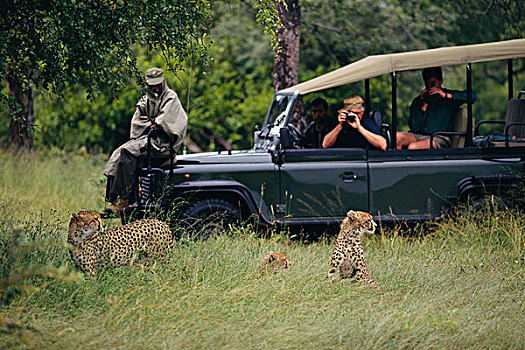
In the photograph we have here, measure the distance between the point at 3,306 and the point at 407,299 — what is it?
3016mm

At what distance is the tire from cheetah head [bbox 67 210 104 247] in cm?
145

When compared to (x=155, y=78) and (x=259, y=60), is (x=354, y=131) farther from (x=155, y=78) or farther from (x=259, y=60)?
(x=259, y=60)

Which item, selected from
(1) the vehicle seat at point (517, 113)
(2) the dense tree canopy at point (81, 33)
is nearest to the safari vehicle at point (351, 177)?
(1) the vehicle seat at point (517, 113)

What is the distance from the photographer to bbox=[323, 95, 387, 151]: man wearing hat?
24.6 feet

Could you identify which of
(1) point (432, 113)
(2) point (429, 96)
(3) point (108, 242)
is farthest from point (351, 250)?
(2) point (429, 96)

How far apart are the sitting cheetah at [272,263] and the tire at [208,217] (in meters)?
1.09

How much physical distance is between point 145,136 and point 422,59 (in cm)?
297

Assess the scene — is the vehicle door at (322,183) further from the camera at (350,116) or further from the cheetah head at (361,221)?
the cheetah head at (361,221)

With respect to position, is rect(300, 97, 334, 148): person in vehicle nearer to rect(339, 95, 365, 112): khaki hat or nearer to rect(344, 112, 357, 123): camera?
rect(339, 95, 365, 112): khaki hat

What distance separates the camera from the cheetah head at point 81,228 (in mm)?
5629

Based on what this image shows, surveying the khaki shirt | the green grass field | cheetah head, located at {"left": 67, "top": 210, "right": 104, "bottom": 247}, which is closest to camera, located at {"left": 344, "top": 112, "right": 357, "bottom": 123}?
the green grass field

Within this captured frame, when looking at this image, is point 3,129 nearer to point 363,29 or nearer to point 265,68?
point 265,68

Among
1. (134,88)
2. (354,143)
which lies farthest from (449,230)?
(134,88)

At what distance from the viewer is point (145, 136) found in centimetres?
744
